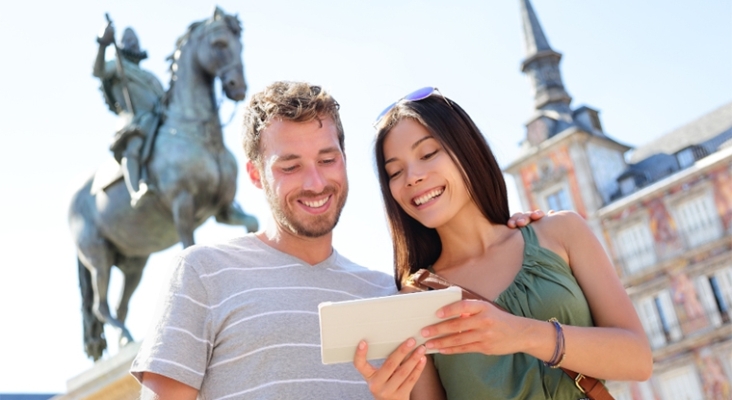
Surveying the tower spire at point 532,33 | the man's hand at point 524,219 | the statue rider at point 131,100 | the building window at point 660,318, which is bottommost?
the building window at point 660,318

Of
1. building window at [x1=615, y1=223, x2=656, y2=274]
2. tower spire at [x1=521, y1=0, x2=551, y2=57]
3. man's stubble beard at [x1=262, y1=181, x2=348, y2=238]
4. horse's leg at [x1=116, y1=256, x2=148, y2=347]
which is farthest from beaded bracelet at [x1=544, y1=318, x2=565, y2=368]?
tower spire at [x1=521, y1=0, x2=551, y2=57]

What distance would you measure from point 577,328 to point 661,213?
27.2 meters

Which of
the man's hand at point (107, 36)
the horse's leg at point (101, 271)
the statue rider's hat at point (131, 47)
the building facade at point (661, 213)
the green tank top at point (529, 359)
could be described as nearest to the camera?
the green tank top at point (529, 359)

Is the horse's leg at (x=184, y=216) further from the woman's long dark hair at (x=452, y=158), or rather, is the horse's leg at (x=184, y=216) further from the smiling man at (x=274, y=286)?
the woman's long dark hair at (x=452, y=158)

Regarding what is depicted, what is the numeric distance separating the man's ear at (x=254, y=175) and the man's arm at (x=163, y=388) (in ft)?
2.30

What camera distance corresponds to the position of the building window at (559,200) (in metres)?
29.8

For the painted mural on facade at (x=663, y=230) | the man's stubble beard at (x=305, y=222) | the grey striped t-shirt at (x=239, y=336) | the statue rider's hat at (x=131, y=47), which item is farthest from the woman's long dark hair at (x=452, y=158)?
the painted mural on facade at (x=663, y=230)

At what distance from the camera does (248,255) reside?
2.50 meters

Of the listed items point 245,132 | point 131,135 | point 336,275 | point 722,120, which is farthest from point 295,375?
point 722,120

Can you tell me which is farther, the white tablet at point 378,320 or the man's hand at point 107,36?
the man's hand at point 107,36

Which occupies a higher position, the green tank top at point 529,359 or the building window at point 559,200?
the green tank top at point 529,359

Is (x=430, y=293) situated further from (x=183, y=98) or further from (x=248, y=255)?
(x=183, y=98)

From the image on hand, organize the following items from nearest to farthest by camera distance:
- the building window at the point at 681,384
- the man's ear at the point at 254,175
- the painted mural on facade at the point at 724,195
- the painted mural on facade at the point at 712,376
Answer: the man's ear at the point at 254,175
the painted mural on facade at the point at 712,376
the building window at the point at 681,384
the painted mural on facade at the point at 724,195

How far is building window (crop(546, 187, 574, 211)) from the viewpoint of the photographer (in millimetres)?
29828
